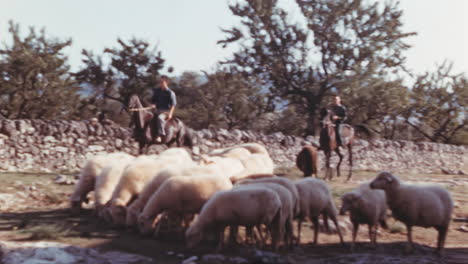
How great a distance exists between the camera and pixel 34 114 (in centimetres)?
2172

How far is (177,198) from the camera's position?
20.4ft

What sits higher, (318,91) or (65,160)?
(318,91)

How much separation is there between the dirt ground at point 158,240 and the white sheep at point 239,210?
320 millimetres

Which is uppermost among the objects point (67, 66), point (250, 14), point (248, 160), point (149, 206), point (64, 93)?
point (250, 14)

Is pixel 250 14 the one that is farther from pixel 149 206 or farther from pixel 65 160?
pixel 149 206

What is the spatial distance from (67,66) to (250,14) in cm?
1085

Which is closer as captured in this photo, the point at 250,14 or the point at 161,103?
the point at 161,103

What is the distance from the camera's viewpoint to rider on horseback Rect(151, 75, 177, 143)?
12.9 m

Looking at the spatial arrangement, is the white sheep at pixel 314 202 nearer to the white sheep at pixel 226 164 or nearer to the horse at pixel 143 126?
the white sheep at pixel 226 164

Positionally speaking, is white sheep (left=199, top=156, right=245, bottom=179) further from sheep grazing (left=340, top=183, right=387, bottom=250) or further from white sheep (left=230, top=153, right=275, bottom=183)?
sheep grazing (left=340, top=183, right=387, bottom=250)

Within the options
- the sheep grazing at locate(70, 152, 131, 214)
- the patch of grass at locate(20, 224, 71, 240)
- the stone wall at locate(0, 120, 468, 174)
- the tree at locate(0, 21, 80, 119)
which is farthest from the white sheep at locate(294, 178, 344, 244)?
the tree at locate(0, 21, 80, 119)

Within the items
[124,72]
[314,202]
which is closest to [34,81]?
[124,72]

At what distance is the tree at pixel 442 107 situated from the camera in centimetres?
3067

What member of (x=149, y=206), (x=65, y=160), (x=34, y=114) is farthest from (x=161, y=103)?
(x=34, y=114)
